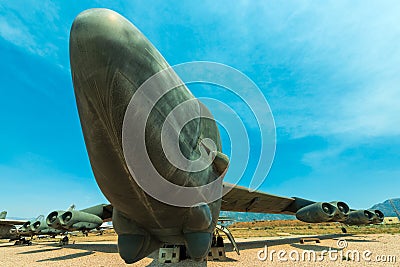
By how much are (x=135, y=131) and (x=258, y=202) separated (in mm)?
13776

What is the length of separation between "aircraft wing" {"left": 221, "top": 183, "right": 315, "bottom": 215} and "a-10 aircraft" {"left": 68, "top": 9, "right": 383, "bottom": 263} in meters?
7.78

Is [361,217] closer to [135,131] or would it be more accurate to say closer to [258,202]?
[258,202]

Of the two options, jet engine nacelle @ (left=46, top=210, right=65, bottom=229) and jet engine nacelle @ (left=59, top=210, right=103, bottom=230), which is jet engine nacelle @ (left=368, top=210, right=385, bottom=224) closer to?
jet engine nacelle @ (left=59, top=210, right=103, bottom=230)

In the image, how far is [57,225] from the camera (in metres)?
13.9

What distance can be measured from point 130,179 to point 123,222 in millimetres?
1898

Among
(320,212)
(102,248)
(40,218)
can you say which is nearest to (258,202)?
(320,212)

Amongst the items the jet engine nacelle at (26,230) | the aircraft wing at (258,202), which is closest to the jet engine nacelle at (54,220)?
the aircraft wing at (258,202)

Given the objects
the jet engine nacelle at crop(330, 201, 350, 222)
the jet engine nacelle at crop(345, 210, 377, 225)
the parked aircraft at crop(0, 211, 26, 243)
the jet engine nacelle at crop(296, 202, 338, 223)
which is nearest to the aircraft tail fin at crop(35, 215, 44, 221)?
the parked aircraft at crop(0, 211, 26, 243)

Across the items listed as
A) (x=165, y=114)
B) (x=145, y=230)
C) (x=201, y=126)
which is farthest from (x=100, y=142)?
(x=145, y=230)

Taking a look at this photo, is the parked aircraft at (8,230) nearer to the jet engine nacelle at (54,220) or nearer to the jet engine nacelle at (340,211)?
the jet engine nacelle at (54,220)

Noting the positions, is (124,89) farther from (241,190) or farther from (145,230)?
(241,190)

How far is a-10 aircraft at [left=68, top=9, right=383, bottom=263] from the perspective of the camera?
2820mm

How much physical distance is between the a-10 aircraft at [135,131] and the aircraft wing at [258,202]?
7.78m

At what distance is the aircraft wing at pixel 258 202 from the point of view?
522 inches
